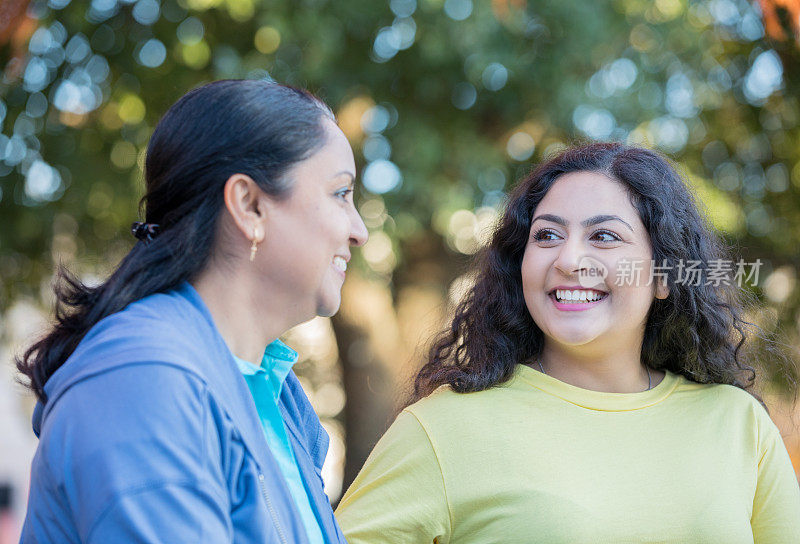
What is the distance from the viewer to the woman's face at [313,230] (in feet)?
5.47

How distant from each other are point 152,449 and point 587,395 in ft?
4.21

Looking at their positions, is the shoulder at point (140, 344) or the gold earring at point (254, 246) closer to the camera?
the shoulder at point (140, 344)

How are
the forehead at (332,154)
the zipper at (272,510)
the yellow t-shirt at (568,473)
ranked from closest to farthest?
1. the zipper at (272,510)
2. the forehead at (332,154)
3. the yellow t-shirt at (568,473)

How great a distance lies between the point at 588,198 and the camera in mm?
2289

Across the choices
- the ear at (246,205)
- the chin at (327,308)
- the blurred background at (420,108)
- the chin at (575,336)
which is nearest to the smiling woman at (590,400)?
the chin at (575,336)

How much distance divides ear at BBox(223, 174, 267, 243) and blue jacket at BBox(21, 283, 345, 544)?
21cm

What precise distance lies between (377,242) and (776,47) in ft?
7.18

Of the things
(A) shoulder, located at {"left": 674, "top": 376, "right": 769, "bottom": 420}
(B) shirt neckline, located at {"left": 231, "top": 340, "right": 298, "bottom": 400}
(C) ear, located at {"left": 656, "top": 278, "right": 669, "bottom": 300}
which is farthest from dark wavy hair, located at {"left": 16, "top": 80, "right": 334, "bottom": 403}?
(A) shoulder, located at {"left": 674, "top": 376, "right": 769, "bottom": 420}

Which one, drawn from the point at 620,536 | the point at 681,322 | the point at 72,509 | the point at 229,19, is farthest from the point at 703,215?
the point at 229,19

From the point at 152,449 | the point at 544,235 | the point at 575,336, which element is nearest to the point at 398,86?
the point at 544,235

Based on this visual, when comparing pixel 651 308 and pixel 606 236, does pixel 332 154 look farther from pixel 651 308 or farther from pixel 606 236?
pixel 651 308

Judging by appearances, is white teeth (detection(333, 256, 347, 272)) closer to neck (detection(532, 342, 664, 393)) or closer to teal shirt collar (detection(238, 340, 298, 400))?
teal shirt collar (detection(238, 340, 298, 400))

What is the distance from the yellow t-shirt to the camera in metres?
2.02

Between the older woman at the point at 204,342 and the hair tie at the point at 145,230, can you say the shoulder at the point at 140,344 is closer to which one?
the older woman at the point at 204,342
